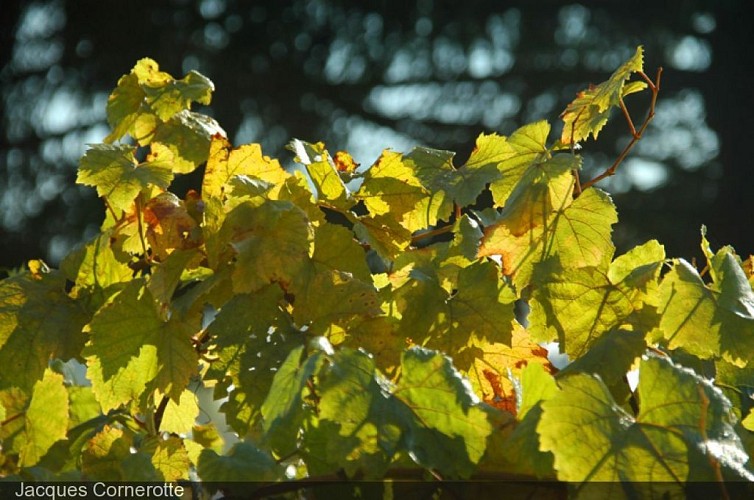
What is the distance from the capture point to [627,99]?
4.07m

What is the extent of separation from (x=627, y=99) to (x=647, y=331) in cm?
355

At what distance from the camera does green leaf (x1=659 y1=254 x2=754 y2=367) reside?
644 millimetres

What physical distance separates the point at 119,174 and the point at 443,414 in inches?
14.3

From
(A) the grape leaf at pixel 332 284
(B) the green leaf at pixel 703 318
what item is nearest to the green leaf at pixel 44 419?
(A) the grape leaf at pixel 332 284

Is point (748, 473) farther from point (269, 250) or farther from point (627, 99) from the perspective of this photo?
point (627, 99)

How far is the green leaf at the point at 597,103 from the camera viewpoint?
0.76 metres

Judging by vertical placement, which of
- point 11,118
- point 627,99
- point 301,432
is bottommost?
point 11,118

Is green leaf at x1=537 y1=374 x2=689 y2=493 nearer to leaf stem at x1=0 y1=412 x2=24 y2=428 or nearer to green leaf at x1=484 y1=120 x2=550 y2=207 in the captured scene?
green leaf at x1=484 y1=120 x2=550 y2=207

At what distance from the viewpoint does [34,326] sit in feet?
2.43

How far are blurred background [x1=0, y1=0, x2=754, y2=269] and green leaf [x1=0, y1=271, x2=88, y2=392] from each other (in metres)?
3.44

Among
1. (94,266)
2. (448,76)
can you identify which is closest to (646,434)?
(94,266)

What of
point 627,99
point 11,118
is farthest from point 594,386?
point 11,118

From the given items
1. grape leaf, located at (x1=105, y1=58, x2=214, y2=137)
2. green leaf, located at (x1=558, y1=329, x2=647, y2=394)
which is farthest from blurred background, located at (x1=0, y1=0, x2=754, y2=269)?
green leaf, located at (x1=558, y1=329, x2=647, y2=394)

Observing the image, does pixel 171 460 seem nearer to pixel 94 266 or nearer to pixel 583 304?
pixel 94 266
